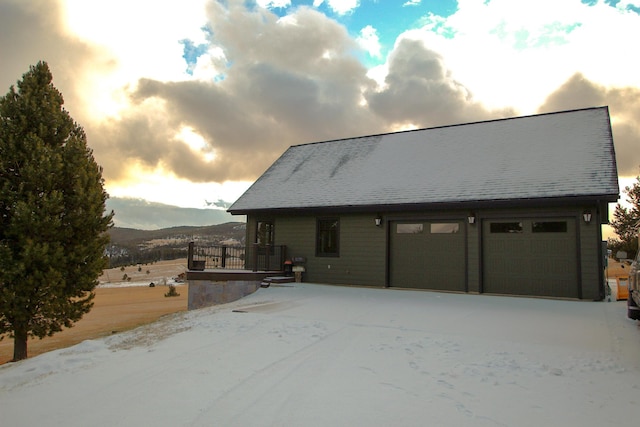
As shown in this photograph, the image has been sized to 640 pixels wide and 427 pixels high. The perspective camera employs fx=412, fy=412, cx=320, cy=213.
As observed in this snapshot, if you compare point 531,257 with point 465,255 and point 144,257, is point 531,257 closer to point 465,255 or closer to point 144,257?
point 465,255

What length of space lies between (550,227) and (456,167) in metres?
3.46

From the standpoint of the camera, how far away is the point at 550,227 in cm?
1111

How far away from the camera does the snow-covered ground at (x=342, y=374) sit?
12.5ft

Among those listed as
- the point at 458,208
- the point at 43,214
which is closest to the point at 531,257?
the point at 458,208

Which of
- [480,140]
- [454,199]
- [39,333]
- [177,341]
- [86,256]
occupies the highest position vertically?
[480,140]

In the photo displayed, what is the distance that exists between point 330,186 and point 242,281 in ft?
15.2

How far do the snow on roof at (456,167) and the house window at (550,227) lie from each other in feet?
3.14

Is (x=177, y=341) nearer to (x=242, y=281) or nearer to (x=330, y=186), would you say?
(x=242, y=281)

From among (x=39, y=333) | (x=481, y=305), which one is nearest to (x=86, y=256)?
(x=39, y=333)

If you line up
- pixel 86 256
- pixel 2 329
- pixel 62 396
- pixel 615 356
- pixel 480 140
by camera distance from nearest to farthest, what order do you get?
pixel 62 396 → pixel 615 356 → pixel 2 329 → pixel 86 256 → pixel 480 140

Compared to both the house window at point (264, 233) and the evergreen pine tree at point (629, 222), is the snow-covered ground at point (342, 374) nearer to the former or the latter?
the house window at point (264, 233)

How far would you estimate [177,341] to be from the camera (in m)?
6.48

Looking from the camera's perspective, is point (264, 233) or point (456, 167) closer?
point (456, 167)

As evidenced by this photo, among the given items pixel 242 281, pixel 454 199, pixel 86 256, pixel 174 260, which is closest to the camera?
pixel 86 256
